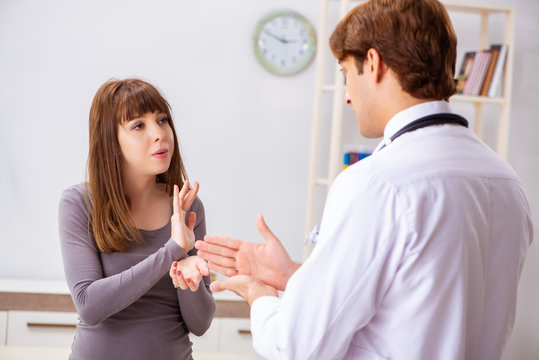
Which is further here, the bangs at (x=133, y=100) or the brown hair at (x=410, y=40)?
the bangs at (x=133, y=100)

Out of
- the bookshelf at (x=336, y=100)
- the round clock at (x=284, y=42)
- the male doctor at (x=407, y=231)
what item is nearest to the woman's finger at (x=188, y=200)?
the male doctor at (x=407, y=231)

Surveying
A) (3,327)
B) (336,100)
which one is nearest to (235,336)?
(3,327)

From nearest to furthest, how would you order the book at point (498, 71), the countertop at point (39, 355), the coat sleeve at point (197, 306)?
1. the coat sleeve at point (197, 306)
2. the countertop at point (39, 355)
3. the book at point (498, 71)

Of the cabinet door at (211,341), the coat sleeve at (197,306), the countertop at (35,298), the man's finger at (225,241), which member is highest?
the man's finger at (225,241)

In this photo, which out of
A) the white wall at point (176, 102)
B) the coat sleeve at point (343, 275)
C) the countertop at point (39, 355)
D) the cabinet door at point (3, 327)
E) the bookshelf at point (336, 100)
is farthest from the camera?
the white wall at point (176, 102)

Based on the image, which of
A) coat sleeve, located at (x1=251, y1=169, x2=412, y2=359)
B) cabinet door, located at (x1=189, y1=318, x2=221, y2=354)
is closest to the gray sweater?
coat sleeve, located at (x1=251, y1=169, x2=412, y2=359)

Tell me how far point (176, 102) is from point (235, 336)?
4.79ft

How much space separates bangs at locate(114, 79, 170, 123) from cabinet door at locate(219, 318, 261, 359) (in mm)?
1813

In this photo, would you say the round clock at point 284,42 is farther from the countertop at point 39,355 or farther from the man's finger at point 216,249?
the man's finger at point 216,249

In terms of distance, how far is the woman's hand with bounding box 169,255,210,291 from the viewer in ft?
4.97

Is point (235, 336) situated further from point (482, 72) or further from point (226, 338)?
point (482, 72)

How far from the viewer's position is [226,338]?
324 cm

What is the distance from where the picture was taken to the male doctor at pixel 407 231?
0.93m

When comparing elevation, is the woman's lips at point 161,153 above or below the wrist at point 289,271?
above
